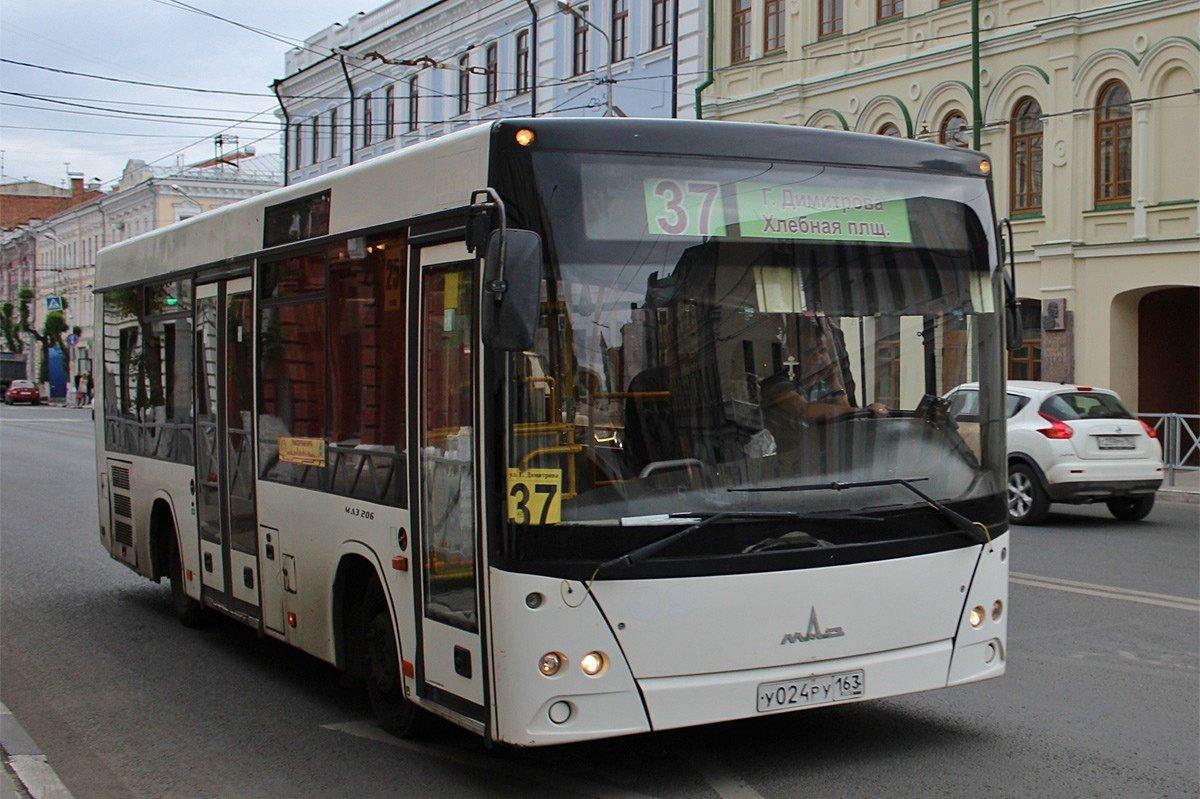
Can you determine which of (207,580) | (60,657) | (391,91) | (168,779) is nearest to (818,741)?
(168,779)

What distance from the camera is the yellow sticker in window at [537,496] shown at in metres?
5.66

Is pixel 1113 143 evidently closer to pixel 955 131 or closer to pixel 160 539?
pixel 955 131

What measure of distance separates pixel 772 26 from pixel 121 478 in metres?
25.6

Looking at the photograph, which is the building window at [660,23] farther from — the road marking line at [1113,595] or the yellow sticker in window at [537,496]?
the yellow sticker in window at [537,496]

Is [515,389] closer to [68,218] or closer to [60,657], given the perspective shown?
[60,657]

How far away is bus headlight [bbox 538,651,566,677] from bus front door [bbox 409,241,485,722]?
31 centimetres

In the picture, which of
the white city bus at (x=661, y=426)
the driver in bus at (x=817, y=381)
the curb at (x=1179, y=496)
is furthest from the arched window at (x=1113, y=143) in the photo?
the driver in bus at (x=817, y=381)

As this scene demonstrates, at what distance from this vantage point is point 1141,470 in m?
16.8

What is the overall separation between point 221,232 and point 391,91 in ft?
137

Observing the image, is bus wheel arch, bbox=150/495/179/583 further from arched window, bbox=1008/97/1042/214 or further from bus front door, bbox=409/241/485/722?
arched window, bbox=1008/97/1042/214

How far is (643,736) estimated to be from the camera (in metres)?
7.02

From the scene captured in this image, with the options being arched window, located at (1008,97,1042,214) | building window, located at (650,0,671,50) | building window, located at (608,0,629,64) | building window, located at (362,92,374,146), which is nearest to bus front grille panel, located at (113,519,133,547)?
arched window, located at (1008,97,1042,214)

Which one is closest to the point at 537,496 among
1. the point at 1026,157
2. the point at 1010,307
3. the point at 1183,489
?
the point at 1010,307

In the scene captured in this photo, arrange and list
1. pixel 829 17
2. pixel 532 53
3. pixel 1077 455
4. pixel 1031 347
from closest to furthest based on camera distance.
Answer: pixel 1077 455
pixel 1031 347
pixel 829 17
pixel 532 53
